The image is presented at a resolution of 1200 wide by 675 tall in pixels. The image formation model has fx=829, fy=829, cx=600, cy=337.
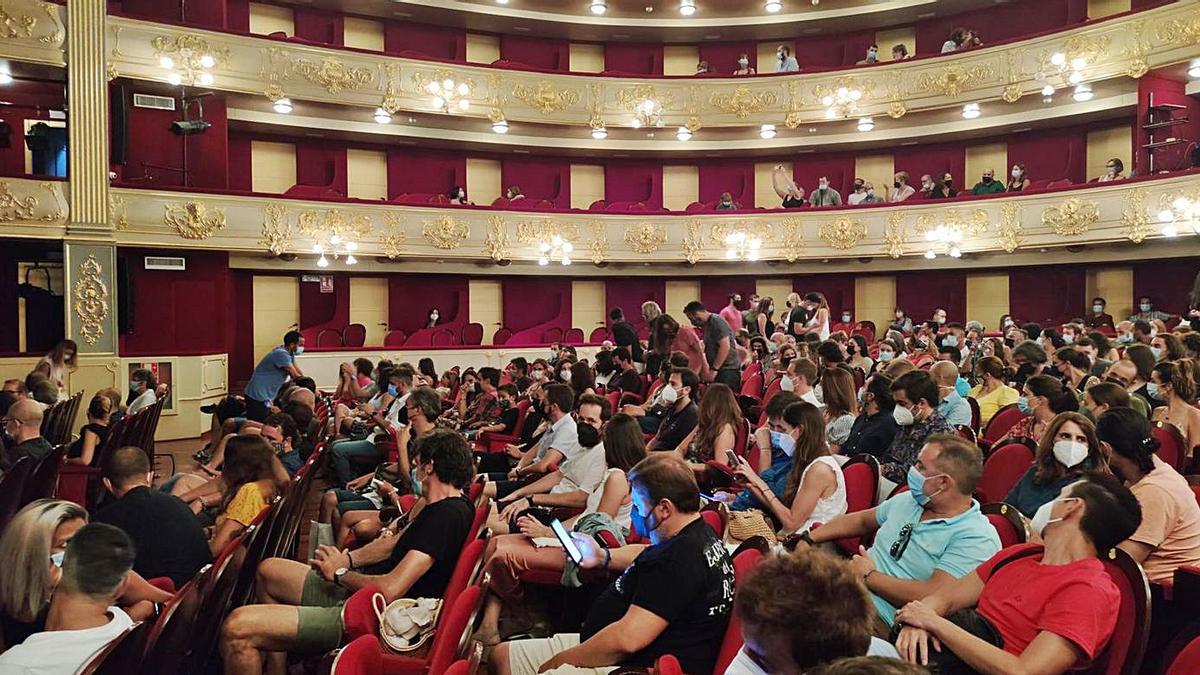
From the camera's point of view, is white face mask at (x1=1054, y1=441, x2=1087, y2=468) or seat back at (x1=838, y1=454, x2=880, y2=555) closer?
white face mask at (x1=1054, y1=441, x2=1087, y2=468)

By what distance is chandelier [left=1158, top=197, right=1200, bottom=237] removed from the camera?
13327 millimetres

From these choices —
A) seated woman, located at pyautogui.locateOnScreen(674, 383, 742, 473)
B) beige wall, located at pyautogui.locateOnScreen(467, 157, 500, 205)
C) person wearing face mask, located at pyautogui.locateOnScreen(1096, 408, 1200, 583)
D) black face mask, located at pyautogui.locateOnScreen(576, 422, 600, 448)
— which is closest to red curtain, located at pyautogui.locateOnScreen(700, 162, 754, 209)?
beige wall, located at pyautogui.locateOnScreen(467, 157, 500, 205)

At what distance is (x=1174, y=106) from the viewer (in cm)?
1484

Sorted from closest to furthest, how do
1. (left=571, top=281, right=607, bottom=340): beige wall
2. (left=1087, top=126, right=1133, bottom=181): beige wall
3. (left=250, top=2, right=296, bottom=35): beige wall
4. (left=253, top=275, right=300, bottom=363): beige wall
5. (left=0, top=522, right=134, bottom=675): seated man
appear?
(left=0, top=522, right=134, bottom=675): seated man → (left=1087, top=126, right=1133, bottom=181): beige wall → (left=253, top=275, right=300, bottom=363): beige wall → (left=250, top=2, right=296, bottom=35): beige wall → (left=571, top=281, right=607, bottom=340): beige wall

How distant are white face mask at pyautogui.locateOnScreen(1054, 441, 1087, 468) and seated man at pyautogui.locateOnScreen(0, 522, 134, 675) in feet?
11.6

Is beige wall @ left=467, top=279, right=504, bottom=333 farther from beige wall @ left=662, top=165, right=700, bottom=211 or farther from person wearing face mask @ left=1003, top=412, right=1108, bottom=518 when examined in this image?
person wearing face mask @ left=1003, top=412, right=1108, bottom=518

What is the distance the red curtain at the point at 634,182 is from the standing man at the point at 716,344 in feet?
39.4

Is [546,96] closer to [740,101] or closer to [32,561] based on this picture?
[740,101]

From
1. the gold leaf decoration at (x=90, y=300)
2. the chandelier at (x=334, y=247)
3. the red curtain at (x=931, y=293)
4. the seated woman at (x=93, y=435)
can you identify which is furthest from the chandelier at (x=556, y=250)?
the seated woman at (x=93, y=435)

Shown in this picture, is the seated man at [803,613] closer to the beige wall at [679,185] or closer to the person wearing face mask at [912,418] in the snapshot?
the person wearing face mask at [912,418]

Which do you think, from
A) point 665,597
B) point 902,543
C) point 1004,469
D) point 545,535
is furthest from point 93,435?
point 1004,469

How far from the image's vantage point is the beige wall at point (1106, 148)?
1638 centimetres

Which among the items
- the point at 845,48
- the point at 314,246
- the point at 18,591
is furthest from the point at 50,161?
the point at 845,48

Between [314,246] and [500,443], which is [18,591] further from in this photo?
[314,246]
